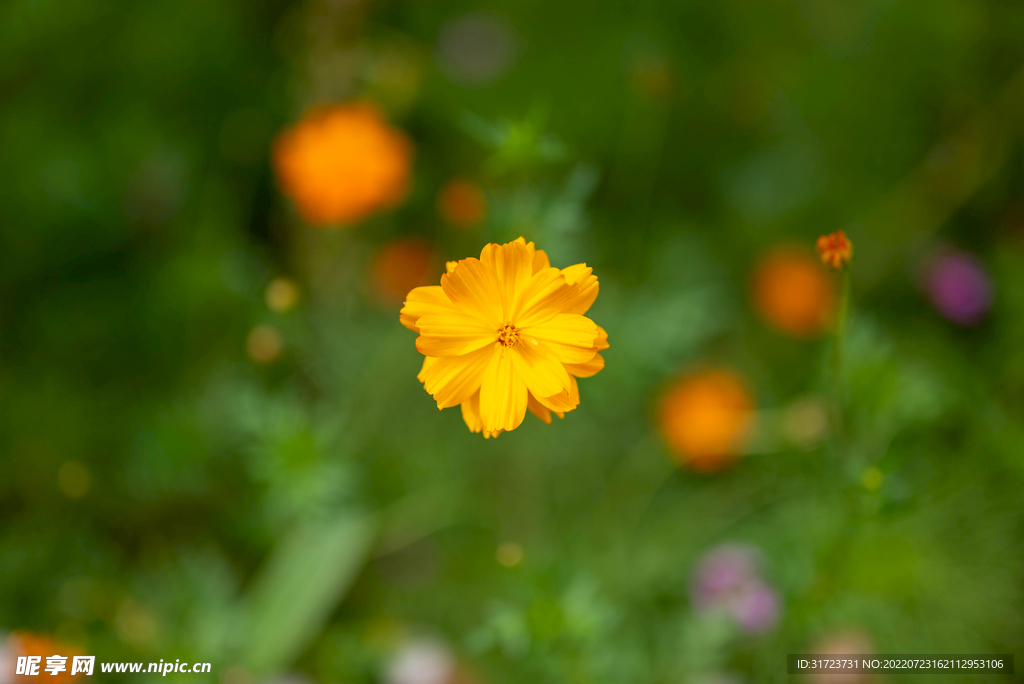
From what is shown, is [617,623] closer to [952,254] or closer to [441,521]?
[441,521]

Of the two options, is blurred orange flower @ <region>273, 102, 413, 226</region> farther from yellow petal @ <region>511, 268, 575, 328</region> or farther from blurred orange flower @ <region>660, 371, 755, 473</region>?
blurred orange flower @ <region>660, 371, 755, 473</region>

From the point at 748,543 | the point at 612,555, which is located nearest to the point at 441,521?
the point at 612,555

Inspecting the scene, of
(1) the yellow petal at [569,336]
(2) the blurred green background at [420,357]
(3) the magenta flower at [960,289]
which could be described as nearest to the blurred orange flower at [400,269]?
(2) the blurred green background at [420,357]

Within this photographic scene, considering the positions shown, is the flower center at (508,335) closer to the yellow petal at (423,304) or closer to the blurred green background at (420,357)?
the yellow petal at (423,304)

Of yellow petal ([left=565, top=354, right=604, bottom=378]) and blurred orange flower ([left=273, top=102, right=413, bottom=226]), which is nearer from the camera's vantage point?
yellow petal ([left=565, top=354, right=604, bottom=378])

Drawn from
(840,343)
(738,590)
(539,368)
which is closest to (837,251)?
(840,343)

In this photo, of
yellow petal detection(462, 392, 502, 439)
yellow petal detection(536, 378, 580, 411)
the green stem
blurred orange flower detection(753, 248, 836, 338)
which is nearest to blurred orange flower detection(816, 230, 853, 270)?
the green stem
